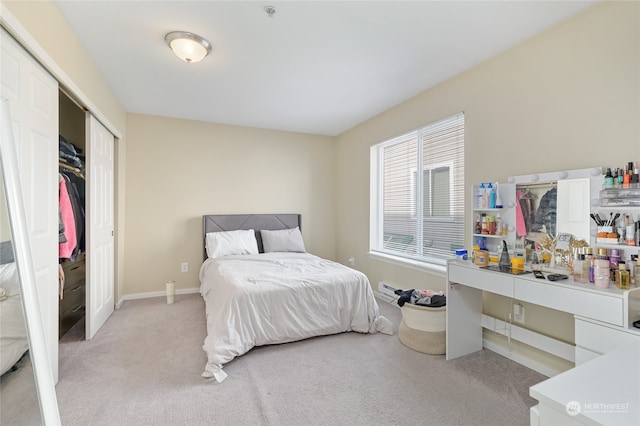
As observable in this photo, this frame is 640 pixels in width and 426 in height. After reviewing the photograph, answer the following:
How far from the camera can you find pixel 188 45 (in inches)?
87.3

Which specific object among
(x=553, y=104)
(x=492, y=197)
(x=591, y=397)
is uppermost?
(x=553, y=104)

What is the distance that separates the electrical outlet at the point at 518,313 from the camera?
2299 millimetres

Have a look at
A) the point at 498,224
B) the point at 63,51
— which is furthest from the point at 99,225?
the point at 498,224

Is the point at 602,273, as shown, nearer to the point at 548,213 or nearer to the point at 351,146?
the point at 548,213

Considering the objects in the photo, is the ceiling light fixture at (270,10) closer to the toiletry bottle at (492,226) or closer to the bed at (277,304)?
the bed at (277,304)

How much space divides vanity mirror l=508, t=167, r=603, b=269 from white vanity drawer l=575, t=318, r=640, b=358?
0.60 meters

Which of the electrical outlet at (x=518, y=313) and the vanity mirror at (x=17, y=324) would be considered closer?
the vanity mirror at (x=17, y=324)

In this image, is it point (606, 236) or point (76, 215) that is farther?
point (76, 215)

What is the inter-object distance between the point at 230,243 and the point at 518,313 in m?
3.27

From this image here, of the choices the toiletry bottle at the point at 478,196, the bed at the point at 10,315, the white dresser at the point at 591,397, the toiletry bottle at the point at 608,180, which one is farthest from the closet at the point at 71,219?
the toiletry bottle at the point at 608,180

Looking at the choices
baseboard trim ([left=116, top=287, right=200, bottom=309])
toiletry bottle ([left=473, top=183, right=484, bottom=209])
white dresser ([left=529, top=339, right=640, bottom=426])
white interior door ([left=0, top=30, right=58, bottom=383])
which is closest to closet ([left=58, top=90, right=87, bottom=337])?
white interior door ([left=0, top=30, right=58, bottom=383])

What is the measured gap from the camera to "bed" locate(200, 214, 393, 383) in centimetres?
232

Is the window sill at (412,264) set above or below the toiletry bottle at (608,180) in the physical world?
below

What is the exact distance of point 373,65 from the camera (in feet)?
8.61
